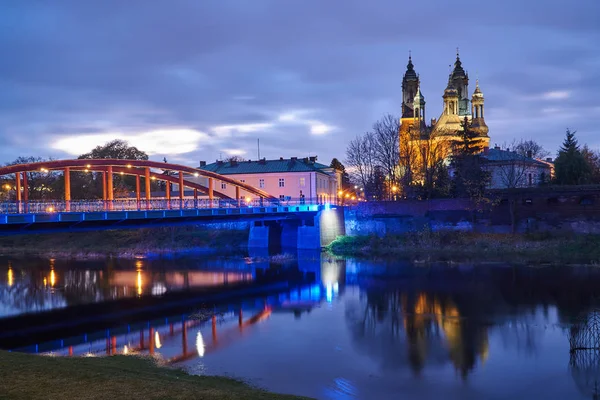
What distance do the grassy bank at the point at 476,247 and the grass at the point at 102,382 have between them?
28.6 m

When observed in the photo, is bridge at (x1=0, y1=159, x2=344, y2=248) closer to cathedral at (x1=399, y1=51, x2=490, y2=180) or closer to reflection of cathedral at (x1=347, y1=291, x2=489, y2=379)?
reflection of cathedral at (x1=347, y1=291, x2=489, y2=379)

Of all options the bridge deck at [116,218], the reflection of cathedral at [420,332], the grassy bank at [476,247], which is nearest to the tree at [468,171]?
the grassy bank at [476,247]

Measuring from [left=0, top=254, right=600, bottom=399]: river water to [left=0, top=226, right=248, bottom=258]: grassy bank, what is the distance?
50.1ft

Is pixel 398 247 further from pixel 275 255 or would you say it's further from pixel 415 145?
pixel 415 145

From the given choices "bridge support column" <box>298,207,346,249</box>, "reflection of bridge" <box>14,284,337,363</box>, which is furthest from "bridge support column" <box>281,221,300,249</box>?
"reflection of bridge" <box>14,284,337,363</box>

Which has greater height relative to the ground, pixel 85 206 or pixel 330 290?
pixel 85 206

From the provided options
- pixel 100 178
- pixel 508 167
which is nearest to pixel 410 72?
pixel 508 167

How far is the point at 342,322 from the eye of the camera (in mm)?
22531

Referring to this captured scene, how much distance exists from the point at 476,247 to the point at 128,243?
109 feet

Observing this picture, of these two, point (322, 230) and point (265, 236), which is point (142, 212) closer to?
point (322, 230)

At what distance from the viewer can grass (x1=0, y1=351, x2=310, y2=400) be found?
11477 millimetres

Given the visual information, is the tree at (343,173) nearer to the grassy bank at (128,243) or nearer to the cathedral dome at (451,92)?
the cathedral dome at (451,92)

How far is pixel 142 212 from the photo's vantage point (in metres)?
32.9

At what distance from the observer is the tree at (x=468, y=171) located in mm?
47438
